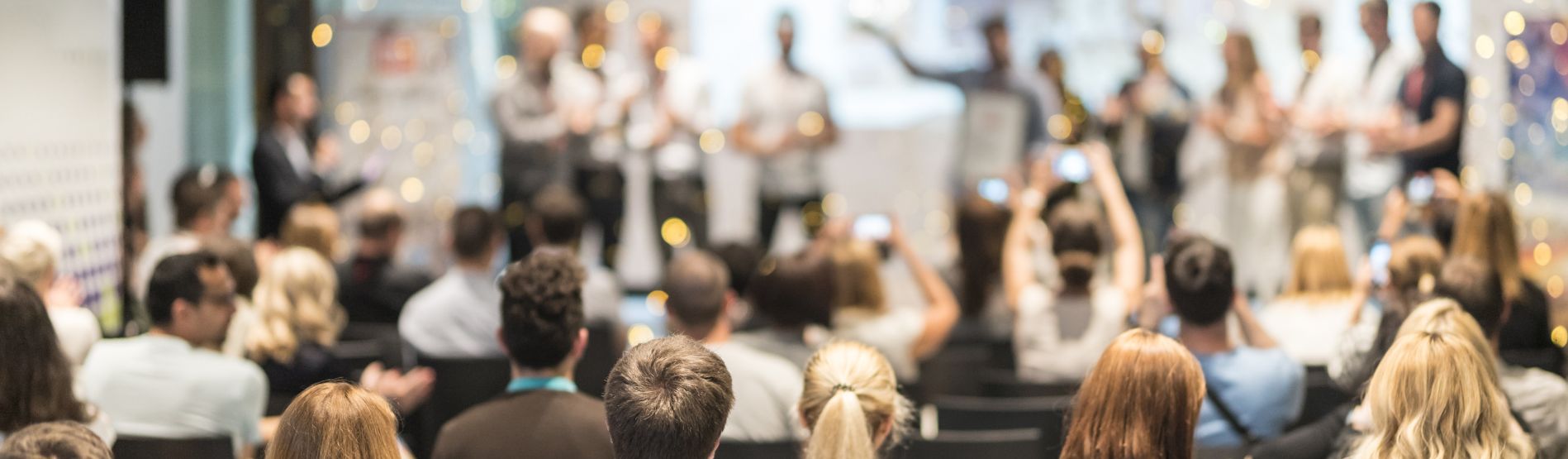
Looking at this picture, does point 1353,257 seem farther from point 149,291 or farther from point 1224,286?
point 149,291

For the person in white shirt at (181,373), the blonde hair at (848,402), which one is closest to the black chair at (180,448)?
the person in white shirt at (181,373)

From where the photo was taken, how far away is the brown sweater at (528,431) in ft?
10.0

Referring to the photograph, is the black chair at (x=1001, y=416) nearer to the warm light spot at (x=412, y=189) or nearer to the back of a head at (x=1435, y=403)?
the back of a head at (x=1435, y=403)

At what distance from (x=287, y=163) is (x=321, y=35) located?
1.58 metres

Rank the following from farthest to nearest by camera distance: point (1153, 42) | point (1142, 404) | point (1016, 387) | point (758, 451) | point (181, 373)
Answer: point (1153, 42), point (1016, 387), point (181, 373), point (758, 451), point (1142, 404)

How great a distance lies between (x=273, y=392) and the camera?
4.50m

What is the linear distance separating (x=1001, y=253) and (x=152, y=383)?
438cm

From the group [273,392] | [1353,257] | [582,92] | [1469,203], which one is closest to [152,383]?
[273,392]

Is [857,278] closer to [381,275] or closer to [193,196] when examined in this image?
[381,275]

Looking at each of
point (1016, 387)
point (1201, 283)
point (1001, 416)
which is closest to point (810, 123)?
point (1016, 387)

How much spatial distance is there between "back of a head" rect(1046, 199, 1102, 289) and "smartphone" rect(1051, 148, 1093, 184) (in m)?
1.22

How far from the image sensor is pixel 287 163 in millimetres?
7438

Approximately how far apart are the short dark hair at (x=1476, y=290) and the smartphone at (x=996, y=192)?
393cm

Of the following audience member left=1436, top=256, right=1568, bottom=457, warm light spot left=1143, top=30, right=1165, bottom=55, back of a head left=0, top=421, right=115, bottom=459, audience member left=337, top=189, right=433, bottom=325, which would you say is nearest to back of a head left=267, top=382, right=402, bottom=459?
back of a head left=0, top=421, right=115, bottom=459
